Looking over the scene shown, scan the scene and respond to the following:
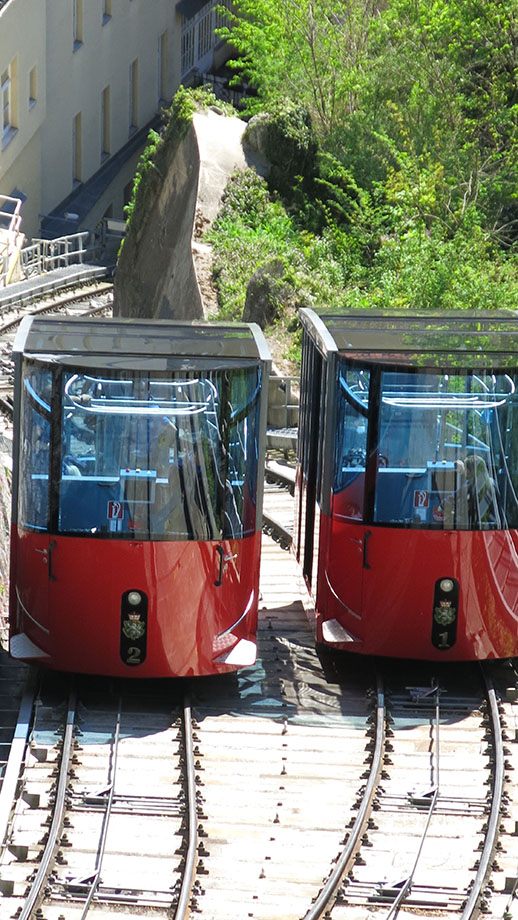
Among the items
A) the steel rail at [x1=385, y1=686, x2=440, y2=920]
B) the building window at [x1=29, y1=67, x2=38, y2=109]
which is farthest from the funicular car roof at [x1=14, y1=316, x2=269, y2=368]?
the building window at [x1=29, y1=67, x2=38, y2=109]

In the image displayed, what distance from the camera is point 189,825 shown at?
28.8 feet

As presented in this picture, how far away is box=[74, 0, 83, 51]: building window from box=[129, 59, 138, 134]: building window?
4288 millimetres

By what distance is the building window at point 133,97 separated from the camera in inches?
2162

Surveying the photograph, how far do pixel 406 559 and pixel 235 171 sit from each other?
1998 cm

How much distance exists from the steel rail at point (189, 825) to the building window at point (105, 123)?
45.5 metres

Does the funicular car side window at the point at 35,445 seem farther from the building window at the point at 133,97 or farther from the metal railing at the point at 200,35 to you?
the metal railing at the point at 200,35

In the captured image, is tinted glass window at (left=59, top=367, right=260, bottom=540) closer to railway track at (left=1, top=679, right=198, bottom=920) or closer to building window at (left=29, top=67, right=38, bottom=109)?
railway track at (left=1, top=679, right=198, bottom=920)

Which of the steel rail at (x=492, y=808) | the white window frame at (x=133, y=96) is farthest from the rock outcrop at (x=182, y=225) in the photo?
the white window frame at (x=133, y=96)

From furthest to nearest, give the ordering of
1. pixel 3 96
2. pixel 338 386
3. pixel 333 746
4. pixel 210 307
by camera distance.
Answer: pixel 3 96
pixel 210 307
pixel 338 386
pixel 333 746

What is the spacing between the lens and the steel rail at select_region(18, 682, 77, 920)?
7766mm

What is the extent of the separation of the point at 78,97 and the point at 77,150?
6.37 feet

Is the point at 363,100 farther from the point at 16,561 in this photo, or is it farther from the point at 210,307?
the point at 16,561

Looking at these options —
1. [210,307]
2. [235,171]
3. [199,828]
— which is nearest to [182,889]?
[199,828]

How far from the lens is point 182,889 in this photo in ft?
26.2
